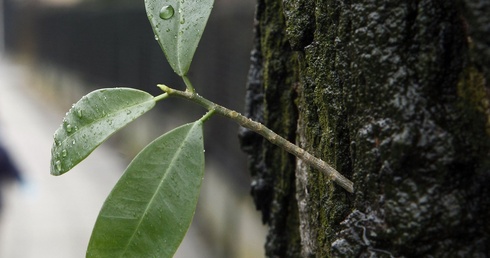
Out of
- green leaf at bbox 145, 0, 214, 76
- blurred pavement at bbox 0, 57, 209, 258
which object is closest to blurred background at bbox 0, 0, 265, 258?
blurred pavement at bbox 0, 57, 209, 258

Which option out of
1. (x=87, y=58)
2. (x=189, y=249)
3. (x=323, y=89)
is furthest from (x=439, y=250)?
(x=87, y=58)

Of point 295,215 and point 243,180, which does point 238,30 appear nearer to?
point 243,180

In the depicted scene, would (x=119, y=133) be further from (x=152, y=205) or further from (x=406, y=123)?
(x=406, y=123)

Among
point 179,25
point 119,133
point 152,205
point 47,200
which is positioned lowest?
point 47,200

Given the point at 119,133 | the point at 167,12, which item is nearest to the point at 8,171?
the point at 167,12

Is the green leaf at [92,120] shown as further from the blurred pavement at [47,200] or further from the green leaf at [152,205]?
the blurred pavement at [47,200]

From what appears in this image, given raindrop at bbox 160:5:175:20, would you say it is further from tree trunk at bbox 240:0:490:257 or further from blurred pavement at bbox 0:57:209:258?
blurred pavement at bbox 0:57:209:258

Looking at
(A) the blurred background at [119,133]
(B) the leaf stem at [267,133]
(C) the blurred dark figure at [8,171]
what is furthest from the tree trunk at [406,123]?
(C) the blurred dark figure at [8,171]
